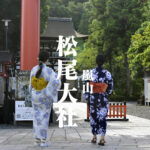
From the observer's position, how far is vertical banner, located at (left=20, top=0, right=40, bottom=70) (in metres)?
11.6

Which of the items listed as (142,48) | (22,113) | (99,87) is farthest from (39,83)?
(142,48)

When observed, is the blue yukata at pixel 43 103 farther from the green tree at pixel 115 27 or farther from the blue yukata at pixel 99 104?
the green tree at pixel 115 27

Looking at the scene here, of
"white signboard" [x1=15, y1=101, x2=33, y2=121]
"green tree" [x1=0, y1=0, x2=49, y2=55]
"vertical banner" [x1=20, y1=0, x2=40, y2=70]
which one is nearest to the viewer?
"white signboard" [x1=15, y1=101, x2=33, y2=121]

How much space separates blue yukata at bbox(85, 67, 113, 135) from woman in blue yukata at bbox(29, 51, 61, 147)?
75cm

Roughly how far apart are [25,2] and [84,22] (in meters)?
42.7

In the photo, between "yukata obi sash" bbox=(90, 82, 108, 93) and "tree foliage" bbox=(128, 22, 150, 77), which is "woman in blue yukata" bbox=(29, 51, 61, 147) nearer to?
"yukata obi sash" bbox=(90, 82, 108, 93)

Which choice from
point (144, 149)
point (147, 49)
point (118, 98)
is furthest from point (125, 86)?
point (144, 149)

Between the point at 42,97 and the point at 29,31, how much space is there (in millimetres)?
6281

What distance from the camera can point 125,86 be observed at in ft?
118

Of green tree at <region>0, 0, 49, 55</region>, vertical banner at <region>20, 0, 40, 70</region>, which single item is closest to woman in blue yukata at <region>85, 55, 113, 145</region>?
vertical banner at <region>20, 0, 40, 70</region>

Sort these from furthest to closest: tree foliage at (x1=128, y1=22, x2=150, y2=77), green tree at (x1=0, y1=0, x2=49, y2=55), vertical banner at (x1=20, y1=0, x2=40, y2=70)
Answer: tree foliage at (x1=128, y1=22, x2=150, y2=77) < green tree at (x1=0, y1=0, x2=49, y2=55) < vertical banner at (x1=20, y1=0, x2=40, y2=70)

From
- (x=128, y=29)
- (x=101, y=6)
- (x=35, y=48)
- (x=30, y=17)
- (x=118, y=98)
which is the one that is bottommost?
(x=118, y=98)

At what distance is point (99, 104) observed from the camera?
19.9 ft

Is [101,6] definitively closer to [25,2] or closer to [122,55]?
[122,55]
